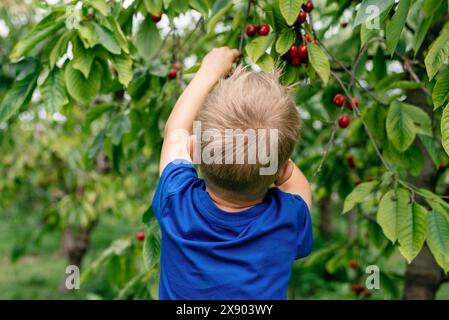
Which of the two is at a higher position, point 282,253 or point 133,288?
point 282,253

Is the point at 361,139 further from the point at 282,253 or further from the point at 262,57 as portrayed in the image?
the point at 282,253

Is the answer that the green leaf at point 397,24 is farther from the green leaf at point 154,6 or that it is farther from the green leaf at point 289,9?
the green leaf at point 154,6

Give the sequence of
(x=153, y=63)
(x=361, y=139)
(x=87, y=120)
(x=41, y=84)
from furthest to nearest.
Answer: (x=361, y=139) → (x=87, y=120) → (x=153, y=63) → (x=41, y=84)

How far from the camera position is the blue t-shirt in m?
1.26

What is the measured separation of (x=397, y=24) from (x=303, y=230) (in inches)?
22.7

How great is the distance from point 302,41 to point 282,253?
74 centimetres

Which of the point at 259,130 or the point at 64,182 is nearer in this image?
the point at 259,130

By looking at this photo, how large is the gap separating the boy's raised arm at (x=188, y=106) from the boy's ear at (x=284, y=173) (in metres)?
0.26

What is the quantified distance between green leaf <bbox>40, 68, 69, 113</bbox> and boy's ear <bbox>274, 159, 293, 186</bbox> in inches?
28.8

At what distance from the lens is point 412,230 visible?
155 cm

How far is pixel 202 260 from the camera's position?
4.15 feet

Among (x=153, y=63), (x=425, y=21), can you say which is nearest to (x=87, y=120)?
(x=153, y=63)

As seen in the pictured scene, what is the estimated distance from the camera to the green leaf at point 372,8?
49.1 inches

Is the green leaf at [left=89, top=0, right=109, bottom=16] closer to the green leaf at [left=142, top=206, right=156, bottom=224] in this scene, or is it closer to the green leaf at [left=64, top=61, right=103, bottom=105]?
the green leaf at [left=64, top=61, right=103, bottom=105]
